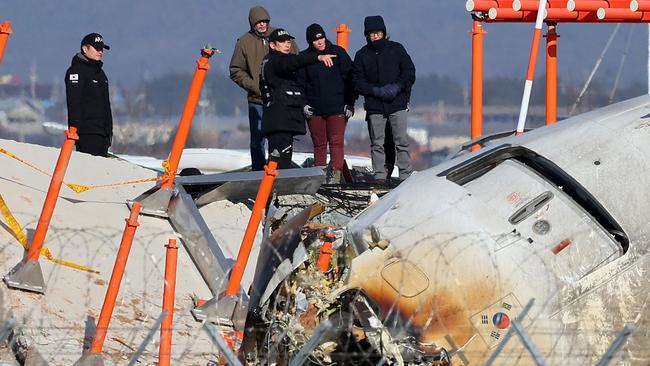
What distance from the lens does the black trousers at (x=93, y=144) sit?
15891 mm

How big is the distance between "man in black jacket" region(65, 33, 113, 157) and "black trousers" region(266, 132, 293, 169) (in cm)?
179

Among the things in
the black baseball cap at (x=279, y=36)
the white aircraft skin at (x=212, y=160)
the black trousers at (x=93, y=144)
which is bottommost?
the white aircraft skin at (x=212, y=160)

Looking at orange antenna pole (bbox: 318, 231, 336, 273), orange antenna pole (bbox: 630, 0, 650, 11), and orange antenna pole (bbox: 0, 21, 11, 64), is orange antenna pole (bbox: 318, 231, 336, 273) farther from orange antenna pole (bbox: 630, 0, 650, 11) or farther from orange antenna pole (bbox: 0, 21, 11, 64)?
orange antenna pole (bbox: 630, 0, 650, 11)

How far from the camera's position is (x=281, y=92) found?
1490cm

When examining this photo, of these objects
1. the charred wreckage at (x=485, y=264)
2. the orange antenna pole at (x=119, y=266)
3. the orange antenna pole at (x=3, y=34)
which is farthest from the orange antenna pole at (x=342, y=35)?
the orange antenna pole at (x=119, y=266)

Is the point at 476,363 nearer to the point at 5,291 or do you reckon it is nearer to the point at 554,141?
the point at 554,141

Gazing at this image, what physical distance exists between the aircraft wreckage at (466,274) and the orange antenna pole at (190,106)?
1123 millimetres

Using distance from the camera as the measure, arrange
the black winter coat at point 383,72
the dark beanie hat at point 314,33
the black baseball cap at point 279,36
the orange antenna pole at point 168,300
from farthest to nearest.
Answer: the black winter coat at point 383,72
the dark beanie hat at point 314,33
the black baseball cap at point 279,36
the orange antenna pole at point 168,300

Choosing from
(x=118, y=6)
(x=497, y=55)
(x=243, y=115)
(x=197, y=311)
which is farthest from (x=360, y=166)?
(x=118, y=6)

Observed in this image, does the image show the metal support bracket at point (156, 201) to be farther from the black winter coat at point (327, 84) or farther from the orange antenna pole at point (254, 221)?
the black winter coat at point (327, 84)

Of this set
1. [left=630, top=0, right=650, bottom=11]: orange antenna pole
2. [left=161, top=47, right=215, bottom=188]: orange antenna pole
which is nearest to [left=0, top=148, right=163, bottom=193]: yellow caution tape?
[left=161, top=47, right=215, bottom=188]: orange antenna pole

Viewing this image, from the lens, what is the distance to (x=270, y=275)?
1136cm

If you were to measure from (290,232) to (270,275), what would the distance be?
404mm

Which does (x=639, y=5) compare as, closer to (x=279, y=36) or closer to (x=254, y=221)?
(x=279, y=36)
